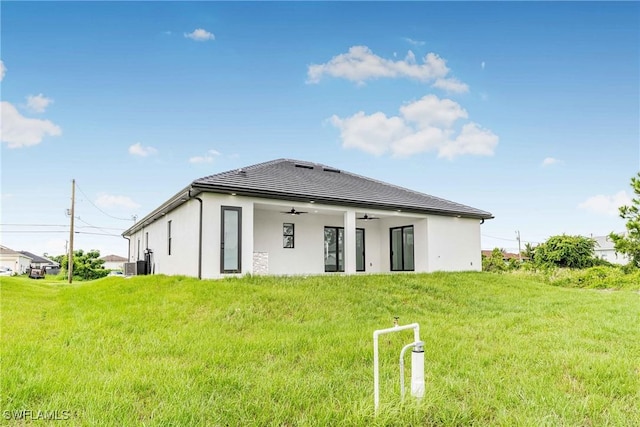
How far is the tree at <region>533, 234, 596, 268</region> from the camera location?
25.6m

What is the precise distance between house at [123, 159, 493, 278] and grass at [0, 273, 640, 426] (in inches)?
85.3

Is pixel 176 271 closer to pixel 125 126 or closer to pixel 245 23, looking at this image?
pixel 125 126

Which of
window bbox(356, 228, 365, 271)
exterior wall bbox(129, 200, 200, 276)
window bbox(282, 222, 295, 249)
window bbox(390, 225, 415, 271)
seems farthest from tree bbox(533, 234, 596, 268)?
exterior wall bbox(129, 200, 200, 276)

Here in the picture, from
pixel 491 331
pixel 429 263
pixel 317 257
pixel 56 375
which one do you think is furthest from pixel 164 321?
pixel 429 263

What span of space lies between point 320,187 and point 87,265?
2538cm

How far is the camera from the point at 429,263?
14844mm

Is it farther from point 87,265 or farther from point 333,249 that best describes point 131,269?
point 87,265

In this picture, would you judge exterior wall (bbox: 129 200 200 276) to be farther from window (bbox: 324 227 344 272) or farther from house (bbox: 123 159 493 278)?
window (bbox: 324 227 344 272)

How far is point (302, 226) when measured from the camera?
14586 millimetres

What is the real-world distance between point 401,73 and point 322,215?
6.05m

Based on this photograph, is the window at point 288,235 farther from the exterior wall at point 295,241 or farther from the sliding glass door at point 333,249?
the sliding glass door at point 333,249

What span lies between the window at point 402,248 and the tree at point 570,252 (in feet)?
47.5

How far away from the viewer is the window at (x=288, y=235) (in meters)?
14.2

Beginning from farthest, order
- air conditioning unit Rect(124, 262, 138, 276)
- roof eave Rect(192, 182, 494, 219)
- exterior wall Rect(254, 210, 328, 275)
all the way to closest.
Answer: air conditioning unit Rect(124, 262, 138, 276)
exterior wall Rect(254, 210, 328, 275)
roof eave Rect(192, 182, 494, 219)
